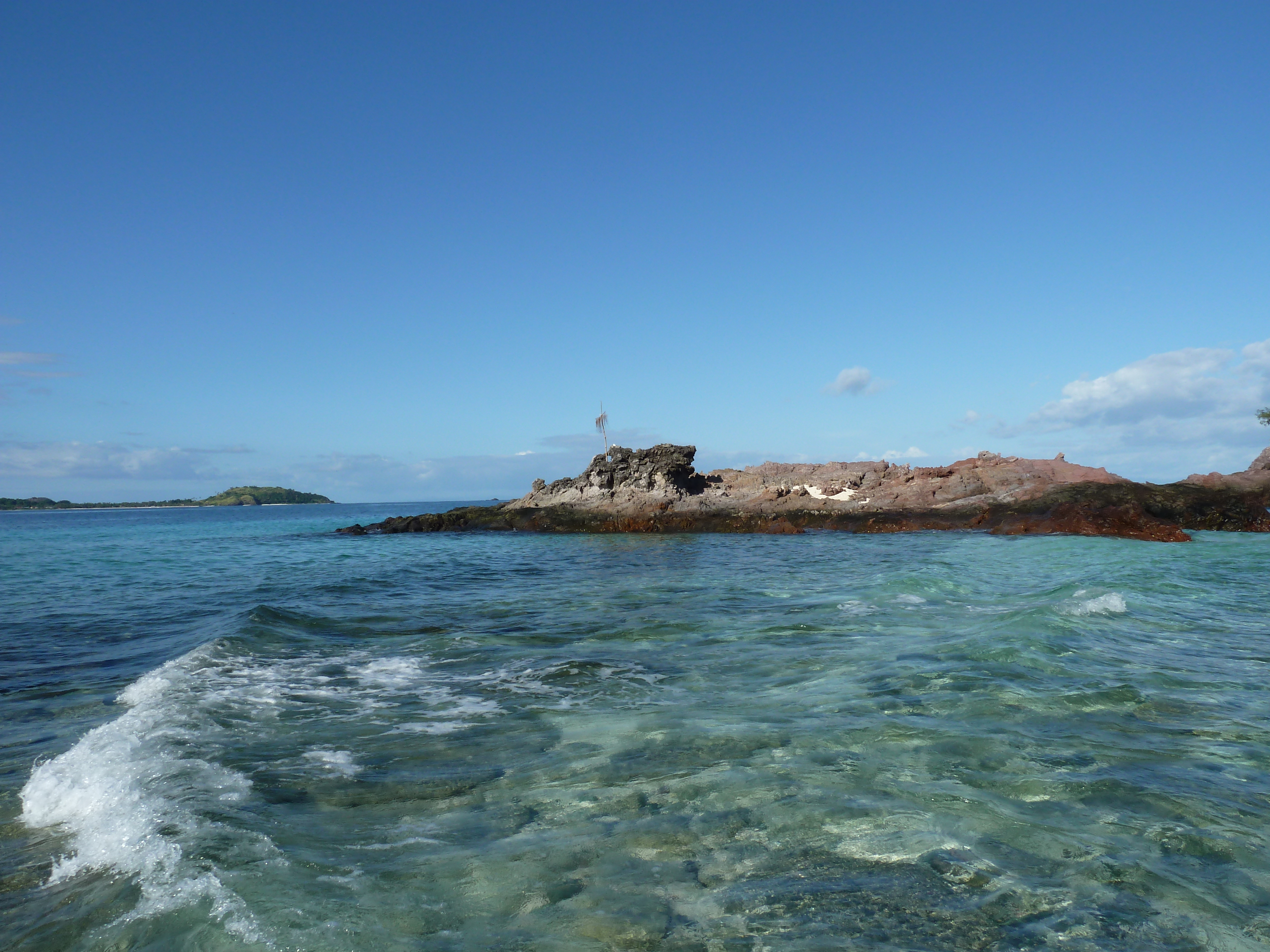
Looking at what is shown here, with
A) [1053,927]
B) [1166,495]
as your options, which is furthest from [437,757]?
[1166,495]

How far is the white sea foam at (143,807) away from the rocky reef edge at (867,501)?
3088 cm

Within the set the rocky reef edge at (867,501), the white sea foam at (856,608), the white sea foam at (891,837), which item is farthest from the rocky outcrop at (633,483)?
the white sea foam at (891,837)

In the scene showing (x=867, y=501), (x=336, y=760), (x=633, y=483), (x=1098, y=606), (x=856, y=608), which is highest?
(x=633, y=483)

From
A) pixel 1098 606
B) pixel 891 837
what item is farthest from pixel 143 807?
pixel 1098 606

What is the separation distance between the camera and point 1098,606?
12359 millimetres

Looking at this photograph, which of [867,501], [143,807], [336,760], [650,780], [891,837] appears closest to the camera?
[891,837]

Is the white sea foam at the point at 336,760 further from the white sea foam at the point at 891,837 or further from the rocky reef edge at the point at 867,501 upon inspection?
the rocky reef edge at the point at 867,501

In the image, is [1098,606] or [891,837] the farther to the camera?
[1098,606]

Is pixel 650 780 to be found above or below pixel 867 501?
below

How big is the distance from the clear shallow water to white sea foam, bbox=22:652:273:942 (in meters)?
0.02

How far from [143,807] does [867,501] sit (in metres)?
35.8

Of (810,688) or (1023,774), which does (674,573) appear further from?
(1023,774)

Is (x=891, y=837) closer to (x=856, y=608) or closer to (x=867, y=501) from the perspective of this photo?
(x=856, y=608)

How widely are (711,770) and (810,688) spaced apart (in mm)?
2740
